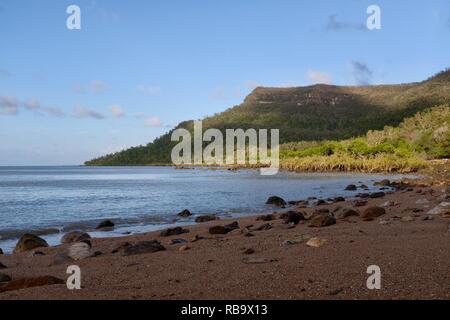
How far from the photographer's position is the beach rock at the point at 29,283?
6.64m

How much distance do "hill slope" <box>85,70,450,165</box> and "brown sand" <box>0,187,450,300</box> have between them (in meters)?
123

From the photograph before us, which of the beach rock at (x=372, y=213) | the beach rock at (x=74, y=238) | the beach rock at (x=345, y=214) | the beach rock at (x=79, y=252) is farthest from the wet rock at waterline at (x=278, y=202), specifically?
the beach rock at (x=79, y=252)

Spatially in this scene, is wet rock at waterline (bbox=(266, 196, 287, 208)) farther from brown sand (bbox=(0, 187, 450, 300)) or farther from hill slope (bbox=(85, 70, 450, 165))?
hill slope (bbox=(85, 70, 450, 165))

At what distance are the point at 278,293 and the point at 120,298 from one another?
1.87 m

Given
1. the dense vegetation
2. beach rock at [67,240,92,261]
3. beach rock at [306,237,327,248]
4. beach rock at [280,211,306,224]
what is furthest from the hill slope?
beach rock at [67,240,92,261]

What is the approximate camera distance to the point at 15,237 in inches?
610

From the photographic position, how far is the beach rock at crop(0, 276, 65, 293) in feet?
21.8

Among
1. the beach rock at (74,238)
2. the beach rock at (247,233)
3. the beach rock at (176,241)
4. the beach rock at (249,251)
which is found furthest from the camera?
the beach rock at (74,238)

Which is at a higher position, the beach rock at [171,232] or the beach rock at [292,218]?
the beach rock at [292,218]

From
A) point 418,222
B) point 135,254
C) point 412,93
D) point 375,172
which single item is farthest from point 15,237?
point 412,93

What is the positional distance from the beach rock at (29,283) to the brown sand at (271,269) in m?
0.20

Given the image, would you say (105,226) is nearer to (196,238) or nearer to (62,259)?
(196,238)

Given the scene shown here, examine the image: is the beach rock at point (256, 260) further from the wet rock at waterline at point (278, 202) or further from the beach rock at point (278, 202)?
the beach rock at point (278, 202)
